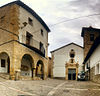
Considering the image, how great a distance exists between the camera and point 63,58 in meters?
30.7

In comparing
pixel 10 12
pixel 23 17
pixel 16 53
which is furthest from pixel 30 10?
pixel 16 53

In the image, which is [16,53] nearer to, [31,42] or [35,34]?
[31,42]

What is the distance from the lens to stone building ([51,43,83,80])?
2991 cm

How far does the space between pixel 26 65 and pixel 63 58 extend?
1242 centimetres

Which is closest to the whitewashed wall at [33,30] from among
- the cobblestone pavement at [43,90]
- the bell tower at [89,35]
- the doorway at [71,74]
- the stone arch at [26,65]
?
the stone arch at [26,65]

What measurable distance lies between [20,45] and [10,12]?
3.71m

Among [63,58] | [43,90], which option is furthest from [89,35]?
[43,90]

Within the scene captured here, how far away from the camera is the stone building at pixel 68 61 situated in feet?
98.1

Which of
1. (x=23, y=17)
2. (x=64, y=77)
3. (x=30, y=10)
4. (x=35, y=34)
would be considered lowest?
(x=64, y=77)

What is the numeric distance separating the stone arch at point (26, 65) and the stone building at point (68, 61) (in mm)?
10871

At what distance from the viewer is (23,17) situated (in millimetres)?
17500

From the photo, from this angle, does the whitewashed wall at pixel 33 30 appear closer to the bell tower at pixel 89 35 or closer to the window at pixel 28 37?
the window at pixel 28 37

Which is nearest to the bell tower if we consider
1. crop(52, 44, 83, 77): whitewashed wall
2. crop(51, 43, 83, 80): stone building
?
crop(52, 44, 83, 77): whitewashed wall

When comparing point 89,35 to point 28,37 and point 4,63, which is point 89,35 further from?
point 4,63
